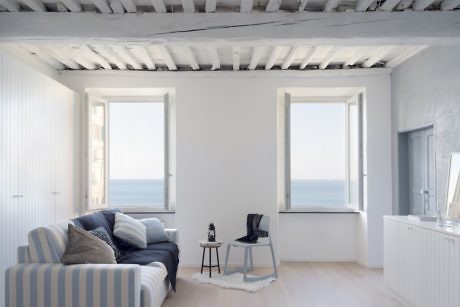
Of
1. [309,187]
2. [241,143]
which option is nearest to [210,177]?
[241,143]

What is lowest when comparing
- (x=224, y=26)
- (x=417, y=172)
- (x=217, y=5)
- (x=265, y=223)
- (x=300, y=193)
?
(x=265, y=223)

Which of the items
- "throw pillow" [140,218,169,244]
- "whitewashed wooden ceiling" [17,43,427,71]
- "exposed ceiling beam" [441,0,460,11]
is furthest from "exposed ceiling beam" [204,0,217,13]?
"throw pillow" [140,218,169,244]

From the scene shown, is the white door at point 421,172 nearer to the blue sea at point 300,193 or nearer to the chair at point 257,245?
the blue sea at point 300,193

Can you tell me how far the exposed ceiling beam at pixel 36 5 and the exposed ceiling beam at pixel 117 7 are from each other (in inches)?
23.6

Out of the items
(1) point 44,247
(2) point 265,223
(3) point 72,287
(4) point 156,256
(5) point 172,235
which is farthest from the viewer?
(2) point 265,223

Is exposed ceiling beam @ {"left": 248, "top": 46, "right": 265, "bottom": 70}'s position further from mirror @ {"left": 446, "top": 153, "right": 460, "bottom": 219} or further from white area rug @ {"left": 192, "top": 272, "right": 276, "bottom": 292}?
white area rug @ {"left": 192, "top": 272, "right": 276, "bottom": 292}

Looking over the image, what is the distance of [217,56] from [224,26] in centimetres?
192

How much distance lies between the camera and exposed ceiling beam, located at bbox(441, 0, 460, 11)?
158 inches

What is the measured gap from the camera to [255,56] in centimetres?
610

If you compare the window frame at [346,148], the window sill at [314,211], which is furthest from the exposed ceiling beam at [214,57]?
the window sill at [314,211]

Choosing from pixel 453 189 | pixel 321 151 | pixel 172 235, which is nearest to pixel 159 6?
pixel 172 235

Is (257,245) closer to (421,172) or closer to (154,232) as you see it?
(154,232)

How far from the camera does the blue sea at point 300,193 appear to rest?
776 centimetres

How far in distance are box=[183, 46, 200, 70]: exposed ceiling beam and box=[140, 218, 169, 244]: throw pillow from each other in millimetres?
2092
